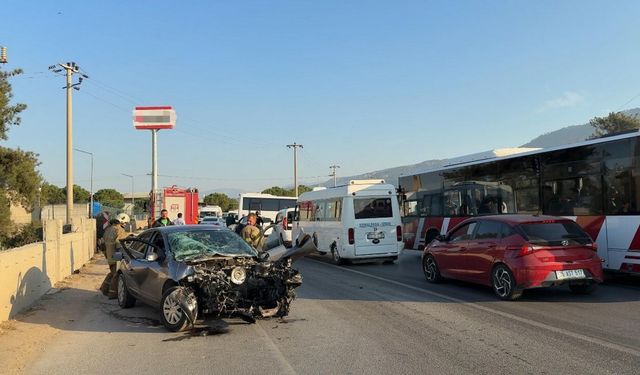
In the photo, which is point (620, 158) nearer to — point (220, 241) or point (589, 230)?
point (589, 230)

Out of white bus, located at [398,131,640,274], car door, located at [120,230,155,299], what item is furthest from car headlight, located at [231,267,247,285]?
white bus, located at [398,131,640,274]

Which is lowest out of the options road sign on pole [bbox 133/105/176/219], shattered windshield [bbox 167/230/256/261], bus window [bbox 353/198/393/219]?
shattered windshield [bbox 167/230/256/261]

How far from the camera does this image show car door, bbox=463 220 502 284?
1054 cm

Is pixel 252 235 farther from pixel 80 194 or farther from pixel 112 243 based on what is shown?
pixel 80 194

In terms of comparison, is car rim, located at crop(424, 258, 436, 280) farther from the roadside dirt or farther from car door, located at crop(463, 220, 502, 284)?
the roadside dirt

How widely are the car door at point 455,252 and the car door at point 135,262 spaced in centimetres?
625

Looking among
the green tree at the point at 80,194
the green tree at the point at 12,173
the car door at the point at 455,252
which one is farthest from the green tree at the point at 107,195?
the car door at the point at 455,252

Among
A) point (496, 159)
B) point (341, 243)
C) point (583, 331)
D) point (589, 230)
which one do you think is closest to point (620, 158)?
point (589, 230)

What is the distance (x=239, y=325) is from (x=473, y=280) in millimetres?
5184

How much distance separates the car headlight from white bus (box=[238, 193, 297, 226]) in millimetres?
23114

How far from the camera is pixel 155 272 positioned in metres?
8.72

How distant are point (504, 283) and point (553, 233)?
50.3 inches

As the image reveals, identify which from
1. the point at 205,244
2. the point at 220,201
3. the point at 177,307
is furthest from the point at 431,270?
the point at 220,201

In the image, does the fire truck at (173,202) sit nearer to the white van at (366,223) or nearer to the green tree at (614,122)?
the white van at (366,223)
